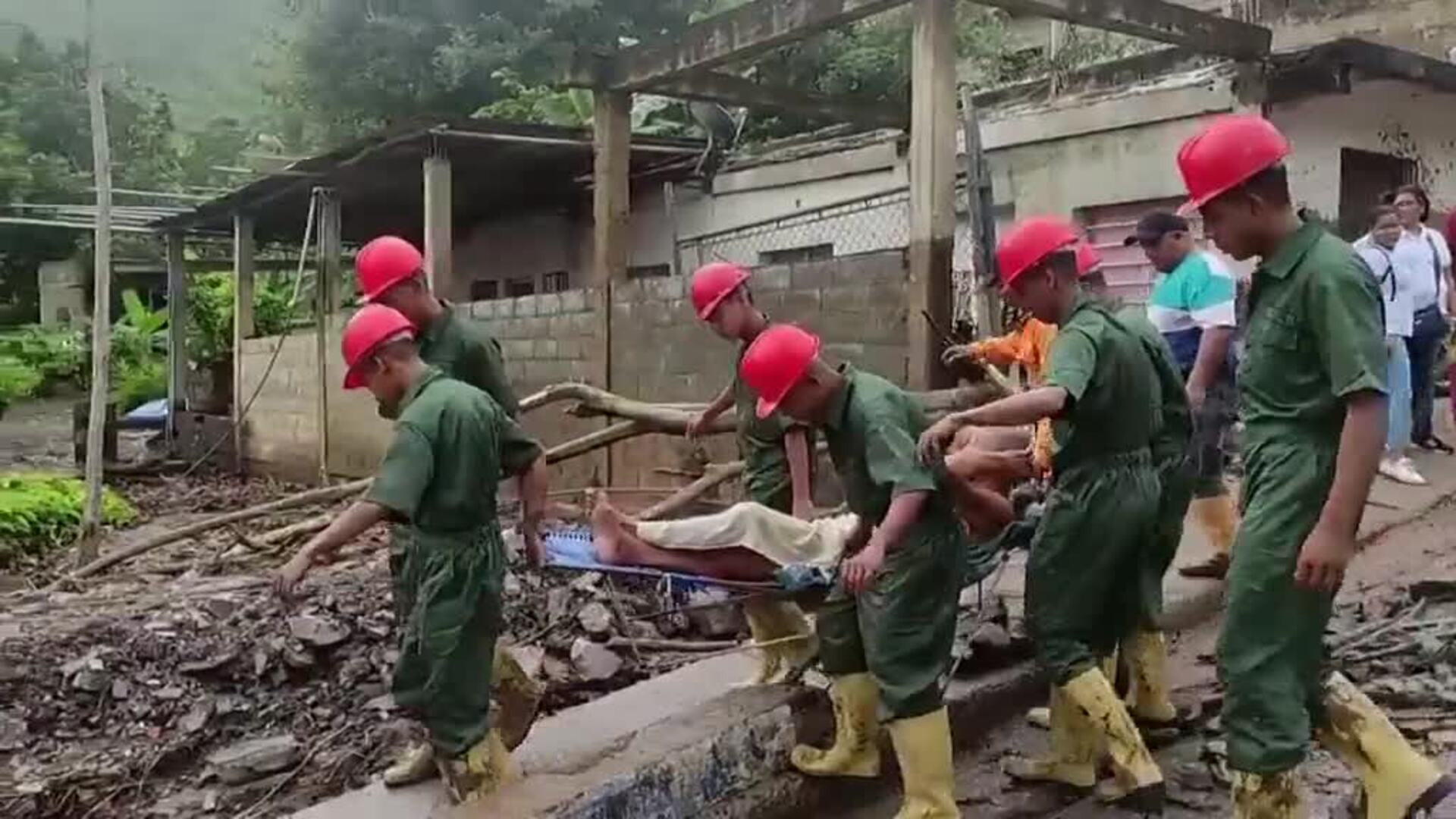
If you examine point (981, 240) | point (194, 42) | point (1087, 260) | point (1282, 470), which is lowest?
point (1282, 470)

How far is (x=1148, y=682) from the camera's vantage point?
14.4ft

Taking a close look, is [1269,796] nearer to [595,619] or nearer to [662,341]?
[595,619]

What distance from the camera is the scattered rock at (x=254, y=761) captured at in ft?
17.4

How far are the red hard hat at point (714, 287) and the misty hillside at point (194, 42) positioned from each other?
68.9 ft

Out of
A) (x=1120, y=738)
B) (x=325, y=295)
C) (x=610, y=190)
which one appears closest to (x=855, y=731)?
(x=1120, y=738)

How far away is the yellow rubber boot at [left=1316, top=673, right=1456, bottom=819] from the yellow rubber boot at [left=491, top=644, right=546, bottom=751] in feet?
7.47

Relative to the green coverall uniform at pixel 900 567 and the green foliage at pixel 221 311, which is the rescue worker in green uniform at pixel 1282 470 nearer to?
the green coverall uniform at pixel 900 567

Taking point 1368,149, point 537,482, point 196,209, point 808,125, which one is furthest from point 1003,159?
point 196,209

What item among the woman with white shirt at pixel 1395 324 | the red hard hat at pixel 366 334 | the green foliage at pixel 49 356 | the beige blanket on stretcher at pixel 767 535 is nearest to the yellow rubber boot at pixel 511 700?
the beige blanket on stretcher at pixel 767 535

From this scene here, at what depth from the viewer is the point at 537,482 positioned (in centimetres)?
390

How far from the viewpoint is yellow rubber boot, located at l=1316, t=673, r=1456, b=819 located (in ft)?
10.1

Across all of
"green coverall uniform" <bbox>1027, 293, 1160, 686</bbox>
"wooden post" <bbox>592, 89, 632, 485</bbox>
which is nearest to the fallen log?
"wooden post" <bbox>592, 89, 632, 485</bbox>

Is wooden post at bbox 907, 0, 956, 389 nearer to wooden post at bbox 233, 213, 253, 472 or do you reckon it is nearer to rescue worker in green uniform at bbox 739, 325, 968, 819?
rescue worker in green uniform at bbox 739, 325, 968, 819

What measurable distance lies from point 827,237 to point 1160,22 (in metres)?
4.17
